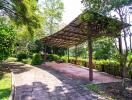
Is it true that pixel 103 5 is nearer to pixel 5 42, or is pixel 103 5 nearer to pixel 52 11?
pixel 5 42

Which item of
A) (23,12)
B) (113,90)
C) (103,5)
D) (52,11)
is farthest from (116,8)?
(52,11)

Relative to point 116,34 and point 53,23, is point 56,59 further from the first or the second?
point 116,34

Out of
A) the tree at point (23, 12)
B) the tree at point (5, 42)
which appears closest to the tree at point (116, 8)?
the tree at point (5, 42)

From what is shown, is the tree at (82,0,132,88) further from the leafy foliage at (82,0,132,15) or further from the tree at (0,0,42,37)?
the tree at (0,0,42,37)

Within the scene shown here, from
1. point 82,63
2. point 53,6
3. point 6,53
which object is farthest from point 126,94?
point 53,6

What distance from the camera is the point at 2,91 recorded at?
11000 mm

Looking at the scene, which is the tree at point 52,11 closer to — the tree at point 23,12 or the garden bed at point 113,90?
the tree at point 23,12

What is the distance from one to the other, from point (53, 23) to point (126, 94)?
114 feet

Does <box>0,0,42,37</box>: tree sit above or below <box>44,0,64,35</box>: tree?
below

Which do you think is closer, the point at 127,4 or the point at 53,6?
the point at 127,4

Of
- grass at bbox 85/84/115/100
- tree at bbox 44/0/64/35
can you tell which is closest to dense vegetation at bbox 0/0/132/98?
tree at bbox 44/0/64/35

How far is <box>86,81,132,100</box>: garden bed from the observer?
10.6 meters

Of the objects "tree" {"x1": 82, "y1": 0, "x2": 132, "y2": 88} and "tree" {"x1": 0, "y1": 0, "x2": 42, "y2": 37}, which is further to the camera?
"tree" {"x1": 0, "y1": 0, "x2": 42, "y2": 37}

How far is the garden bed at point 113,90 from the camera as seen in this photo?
34.7 ft
